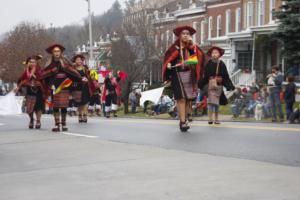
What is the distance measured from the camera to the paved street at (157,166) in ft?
19.6

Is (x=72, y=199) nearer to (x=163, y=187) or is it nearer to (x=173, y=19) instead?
(x=163, y=187)

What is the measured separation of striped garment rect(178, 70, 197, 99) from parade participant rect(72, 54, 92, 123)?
5.02 metres

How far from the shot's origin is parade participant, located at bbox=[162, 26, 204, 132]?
12.0 m

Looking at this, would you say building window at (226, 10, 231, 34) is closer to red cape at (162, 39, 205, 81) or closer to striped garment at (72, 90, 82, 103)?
striped garment at (72, 90, 82, 103)

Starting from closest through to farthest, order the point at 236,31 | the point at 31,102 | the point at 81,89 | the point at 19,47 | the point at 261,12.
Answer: the point at 31,102 → the point at 81,89 → the point at 261,12 → the point at 236,31 → the point at 19,47

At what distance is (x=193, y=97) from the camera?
12164mm

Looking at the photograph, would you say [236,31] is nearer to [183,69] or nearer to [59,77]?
[59,77]

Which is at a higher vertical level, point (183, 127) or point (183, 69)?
point (183, 69)

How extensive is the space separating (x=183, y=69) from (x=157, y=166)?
4827 millimetres

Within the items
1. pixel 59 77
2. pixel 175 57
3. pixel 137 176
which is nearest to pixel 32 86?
pixel 59 77

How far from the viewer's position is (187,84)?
1204 centimetres

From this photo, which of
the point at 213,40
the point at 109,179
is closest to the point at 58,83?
the point at 109,179

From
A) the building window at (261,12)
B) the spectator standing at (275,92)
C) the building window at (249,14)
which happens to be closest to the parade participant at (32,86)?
the spectator standing at (275,92)

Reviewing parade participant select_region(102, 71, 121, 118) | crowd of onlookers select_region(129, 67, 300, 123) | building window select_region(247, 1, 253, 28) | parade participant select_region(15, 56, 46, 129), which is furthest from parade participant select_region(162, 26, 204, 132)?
building window select_region(247, 1, 253, 28)
